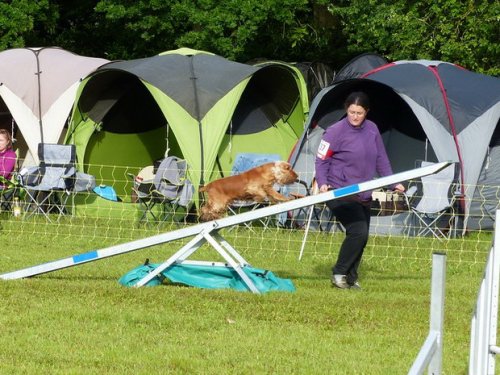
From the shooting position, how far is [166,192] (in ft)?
43.4

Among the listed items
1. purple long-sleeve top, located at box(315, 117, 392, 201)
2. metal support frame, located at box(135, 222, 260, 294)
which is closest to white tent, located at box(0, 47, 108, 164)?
metal support frame, located at box(135, 222, 260, 294)

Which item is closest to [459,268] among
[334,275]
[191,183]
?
[334,275]

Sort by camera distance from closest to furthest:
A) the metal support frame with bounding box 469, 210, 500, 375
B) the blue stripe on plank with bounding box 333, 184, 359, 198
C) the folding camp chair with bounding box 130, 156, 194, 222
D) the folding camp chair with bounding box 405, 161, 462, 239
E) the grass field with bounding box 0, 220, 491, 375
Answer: the metal support frame with bounding box 469, 210, 500, 375
the grass field with bounding box 0, 220, 491, 375
the blue stripe on plank with bounding box 333, 184, 359, 198
the folding camp chair with bounding box 405, 161, 462, 239
the folding camp chair with bounding box 130, 156, 194, 222

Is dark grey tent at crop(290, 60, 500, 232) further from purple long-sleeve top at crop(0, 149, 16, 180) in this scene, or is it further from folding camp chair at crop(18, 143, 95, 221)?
purple long-sleeve top at crop(0, 149, 16, 180)

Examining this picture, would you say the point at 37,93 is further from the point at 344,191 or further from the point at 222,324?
the point at 222,324

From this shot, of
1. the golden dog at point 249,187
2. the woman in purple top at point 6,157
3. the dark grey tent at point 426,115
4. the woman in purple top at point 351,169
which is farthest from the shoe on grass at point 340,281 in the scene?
the woman in purple top at point 6,157

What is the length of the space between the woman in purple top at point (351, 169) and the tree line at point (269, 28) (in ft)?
29.5

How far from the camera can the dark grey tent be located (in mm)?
13273

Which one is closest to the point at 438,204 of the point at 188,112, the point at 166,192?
the point at 166,192

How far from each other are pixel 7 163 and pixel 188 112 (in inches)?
91.9

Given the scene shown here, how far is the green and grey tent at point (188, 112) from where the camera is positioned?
13.9m

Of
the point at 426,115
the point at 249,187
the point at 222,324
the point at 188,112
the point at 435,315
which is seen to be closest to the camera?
the point at 435,315

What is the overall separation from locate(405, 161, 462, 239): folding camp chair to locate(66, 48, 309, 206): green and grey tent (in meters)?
2.68

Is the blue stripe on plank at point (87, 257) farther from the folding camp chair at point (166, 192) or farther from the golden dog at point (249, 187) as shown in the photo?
the folding camp chair at point (166, 192)
